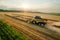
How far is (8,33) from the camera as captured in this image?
204cm

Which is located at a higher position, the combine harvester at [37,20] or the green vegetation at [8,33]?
the combine harvester at [37,20]

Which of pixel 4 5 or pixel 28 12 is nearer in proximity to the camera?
pixel 28 12

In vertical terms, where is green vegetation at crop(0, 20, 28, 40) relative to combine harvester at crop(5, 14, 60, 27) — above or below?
below

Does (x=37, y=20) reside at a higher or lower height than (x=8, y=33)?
higher

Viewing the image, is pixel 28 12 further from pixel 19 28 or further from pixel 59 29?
pixel 59 29

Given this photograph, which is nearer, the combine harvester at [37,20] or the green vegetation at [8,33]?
the combine harvester at [37,20]

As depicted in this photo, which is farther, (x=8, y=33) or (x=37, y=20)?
(x=8, y=33)

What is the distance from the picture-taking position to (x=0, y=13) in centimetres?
212

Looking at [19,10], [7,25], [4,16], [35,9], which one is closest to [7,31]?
[7,25]

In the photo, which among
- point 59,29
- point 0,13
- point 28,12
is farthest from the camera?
point 0,13

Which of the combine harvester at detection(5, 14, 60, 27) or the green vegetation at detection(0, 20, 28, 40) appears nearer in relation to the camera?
the combine harvester at detection(5, 14, 60, 27)

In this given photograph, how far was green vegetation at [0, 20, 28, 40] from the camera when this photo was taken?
1936 millimetres

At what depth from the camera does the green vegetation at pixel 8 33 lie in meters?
1.94

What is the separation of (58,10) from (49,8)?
14cm
